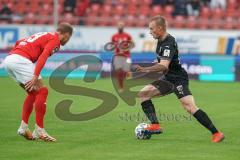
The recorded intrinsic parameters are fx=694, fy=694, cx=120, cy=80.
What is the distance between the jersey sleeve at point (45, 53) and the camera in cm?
1102

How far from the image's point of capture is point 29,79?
11.3m

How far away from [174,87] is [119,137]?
4.47 ft

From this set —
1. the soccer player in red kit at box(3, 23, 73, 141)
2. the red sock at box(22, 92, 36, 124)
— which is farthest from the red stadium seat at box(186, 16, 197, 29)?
the red sock at box(22, 92, 36, 124)

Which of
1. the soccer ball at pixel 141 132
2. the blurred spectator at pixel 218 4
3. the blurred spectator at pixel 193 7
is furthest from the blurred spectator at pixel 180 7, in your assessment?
the soccer ball at pixel 141 132

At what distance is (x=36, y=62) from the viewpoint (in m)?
11.3

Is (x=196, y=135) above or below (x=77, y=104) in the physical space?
above

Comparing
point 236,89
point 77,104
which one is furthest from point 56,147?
point 236,89

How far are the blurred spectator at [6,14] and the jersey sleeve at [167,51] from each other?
815 inches

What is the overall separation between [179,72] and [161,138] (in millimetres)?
1236

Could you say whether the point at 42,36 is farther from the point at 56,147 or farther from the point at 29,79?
the point at 56,147

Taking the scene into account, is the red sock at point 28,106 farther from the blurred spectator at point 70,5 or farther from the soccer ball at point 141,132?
the blurred spectator at point 70,5

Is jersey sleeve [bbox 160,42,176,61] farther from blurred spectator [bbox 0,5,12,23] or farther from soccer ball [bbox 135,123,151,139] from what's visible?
blurred spectator [bbox 0,5,12,23]

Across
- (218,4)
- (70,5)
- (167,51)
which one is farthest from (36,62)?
(218,4)

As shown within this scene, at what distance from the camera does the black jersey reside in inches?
450
